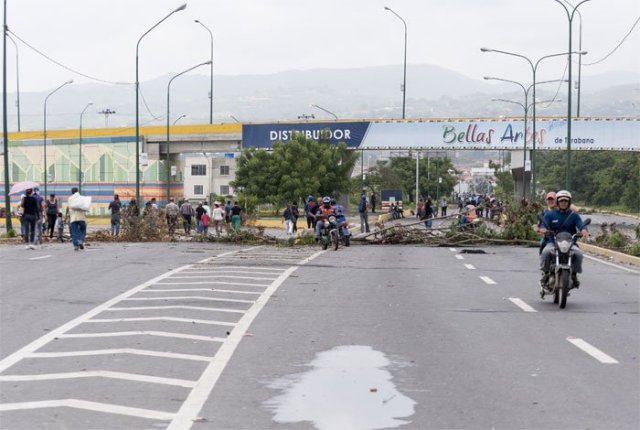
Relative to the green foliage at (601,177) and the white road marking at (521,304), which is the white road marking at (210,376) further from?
the green foliage at (601,177)

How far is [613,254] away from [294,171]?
4688 centimetres

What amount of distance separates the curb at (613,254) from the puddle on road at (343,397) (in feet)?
60.6

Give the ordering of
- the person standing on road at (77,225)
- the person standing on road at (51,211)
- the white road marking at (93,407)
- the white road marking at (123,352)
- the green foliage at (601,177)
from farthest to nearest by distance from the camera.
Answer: the green foliage at (601,177), the person standing on road at (51,211), the person standing on road at (77,225), the white road marking at (123,352), the white road marking at (93,407)

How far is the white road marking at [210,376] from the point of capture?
23.6 ft

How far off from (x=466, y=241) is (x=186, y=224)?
42.4 ft

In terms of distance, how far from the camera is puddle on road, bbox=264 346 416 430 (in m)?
7.25

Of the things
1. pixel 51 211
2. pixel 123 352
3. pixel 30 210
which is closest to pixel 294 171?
pixel 51 211

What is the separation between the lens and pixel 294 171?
246ft

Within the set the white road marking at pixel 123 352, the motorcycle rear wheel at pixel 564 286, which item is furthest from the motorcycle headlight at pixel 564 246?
the white road marking at pixel 123 352

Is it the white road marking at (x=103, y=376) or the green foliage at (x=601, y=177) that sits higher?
the green foliage at (x=601, y=177)

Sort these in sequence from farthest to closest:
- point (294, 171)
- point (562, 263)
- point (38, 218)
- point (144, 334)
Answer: point (294, 171) → point (38, 218) → point (562, 263) → point (144, 334)

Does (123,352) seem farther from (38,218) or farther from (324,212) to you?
(38,218)

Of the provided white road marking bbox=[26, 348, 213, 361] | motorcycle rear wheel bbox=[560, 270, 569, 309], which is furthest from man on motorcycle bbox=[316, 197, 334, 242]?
white road marking bbox=[26, 348, 213, 361]

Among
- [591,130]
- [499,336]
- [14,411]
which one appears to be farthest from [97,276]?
[591,130]
